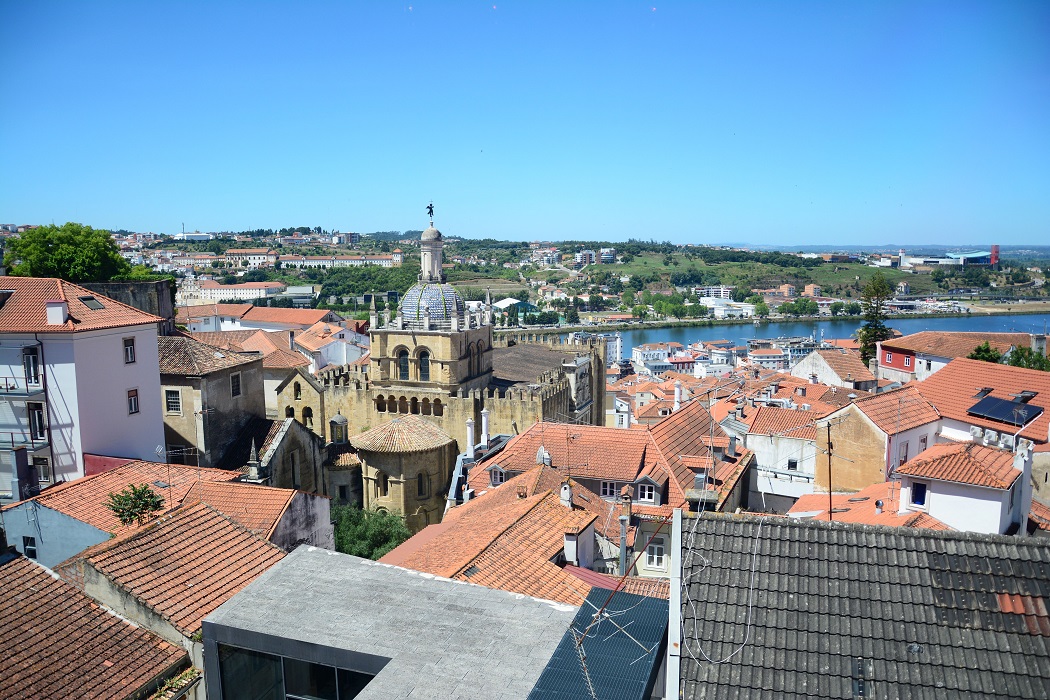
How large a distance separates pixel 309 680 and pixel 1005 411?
26642 mm

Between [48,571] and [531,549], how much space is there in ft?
26.9

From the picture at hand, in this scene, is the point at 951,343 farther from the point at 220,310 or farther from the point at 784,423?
the point at 220,310

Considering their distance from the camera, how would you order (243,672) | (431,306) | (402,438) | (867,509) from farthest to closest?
(431,306), (402,438), (867,509), (243,672)

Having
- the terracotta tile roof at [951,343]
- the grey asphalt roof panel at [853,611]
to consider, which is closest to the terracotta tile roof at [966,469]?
the grey asphalt roof panel at [853,611]

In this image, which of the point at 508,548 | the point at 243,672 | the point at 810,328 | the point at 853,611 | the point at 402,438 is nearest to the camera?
the point at 853,611

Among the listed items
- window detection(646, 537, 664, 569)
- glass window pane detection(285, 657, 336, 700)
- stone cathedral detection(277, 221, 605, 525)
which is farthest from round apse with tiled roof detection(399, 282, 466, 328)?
glass window pane detection(285, 657, 336, 700)

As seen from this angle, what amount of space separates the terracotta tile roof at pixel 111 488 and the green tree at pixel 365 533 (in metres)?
3.76

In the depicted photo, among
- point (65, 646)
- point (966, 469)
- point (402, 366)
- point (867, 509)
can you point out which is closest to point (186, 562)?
point (65, 646)

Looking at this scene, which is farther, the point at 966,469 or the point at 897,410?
the point at 897,410

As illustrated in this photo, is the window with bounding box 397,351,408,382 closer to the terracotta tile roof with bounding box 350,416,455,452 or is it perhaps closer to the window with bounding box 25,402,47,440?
the terracotta tile roof with bounding box 350,416,455,452

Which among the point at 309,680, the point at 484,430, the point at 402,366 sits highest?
the point at 309,680

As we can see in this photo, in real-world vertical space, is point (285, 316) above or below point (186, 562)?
below

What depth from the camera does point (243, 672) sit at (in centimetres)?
999

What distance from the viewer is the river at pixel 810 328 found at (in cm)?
16838
